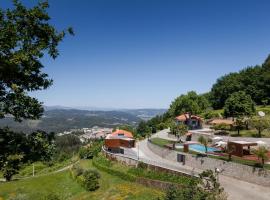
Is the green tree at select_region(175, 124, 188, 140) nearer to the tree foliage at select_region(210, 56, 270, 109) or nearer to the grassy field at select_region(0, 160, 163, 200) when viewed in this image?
the grassy field at select_region(0, 160, 163, 200)

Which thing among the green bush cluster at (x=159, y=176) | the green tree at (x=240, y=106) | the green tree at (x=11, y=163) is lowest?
the green bush cluster at (x=159, y=176)

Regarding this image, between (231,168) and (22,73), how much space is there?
36878 millimetres

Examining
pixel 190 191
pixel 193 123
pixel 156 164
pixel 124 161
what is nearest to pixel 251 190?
pixel 190 191

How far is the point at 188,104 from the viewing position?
103000mm

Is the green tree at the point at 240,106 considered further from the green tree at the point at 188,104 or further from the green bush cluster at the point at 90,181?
the green bush cluster at the point at 90,181

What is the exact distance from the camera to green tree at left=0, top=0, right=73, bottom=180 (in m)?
14.4

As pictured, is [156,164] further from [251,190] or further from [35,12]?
[35,12]

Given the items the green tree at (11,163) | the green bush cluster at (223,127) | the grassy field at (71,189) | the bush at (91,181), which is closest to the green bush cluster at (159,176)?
the grassy field at (71,189)

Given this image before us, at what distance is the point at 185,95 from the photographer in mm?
114062

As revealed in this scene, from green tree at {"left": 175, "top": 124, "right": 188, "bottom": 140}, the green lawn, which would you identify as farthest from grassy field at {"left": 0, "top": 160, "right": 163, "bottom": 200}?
the green lawn

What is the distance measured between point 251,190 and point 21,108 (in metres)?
32.9

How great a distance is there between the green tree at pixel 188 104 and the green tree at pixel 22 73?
88561 millimetres

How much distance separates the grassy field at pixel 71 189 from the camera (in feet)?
148

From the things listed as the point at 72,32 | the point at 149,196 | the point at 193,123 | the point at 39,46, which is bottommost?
the point at 149,196
